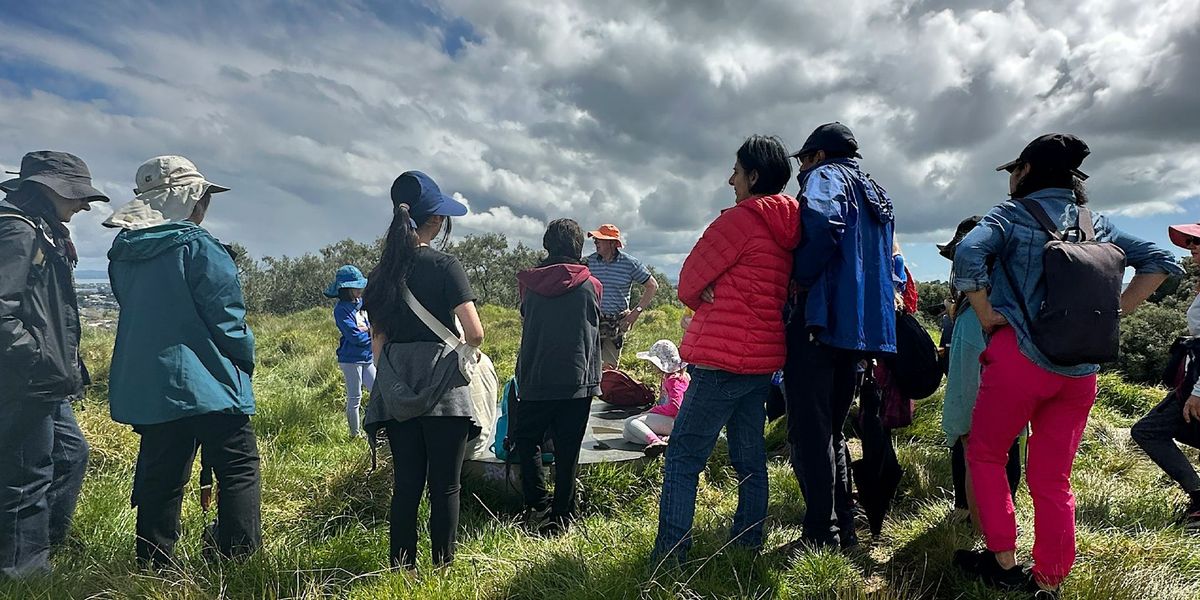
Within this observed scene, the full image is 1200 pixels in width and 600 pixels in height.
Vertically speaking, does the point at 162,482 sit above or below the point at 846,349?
below

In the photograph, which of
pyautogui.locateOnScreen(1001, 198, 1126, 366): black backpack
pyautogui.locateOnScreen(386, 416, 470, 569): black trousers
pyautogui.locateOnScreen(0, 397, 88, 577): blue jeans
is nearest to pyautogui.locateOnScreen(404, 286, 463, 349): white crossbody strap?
pyautogui.locateOnScreen(386, 416, 470, 569): black trousers

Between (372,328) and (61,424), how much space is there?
66.9 inches

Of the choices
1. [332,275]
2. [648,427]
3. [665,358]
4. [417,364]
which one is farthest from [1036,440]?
[332,275]

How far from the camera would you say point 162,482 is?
249cm

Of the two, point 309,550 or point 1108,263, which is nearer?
point 1108,263

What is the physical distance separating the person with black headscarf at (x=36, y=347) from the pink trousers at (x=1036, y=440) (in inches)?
154

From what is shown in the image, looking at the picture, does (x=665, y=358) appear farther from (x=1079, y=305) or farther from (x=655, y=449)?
(x=1079, y=305)

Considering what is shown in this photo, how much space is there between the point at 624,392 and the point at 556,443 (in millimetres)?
2246

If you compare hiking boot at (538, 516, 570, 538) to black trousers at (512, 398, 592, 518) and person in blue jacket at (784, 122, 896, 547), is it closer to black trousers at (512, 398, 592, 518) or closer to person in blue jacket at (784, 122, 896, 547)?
black trousers at (512, 398, 592, 518)

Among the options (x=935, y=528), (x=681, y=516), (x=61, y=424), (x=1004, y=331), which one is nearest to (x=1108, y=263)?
(x=1004, y=331)

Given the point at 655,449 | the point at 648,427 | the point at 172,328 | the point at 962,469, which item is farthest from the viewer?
the point at 648,427

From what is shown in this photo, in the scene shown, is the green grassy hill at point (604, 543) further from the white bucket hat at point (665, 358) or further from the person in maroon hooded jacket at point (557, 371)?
the white bucket hat at point (665, 358)

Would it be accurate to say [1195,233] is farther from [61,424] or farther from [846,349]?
[61,424]

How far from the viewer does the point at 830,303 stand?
235 cm
